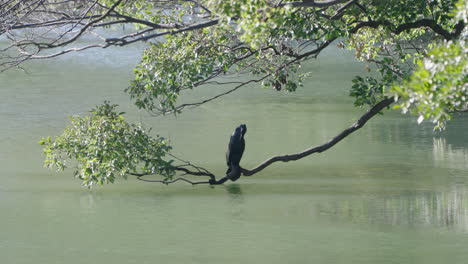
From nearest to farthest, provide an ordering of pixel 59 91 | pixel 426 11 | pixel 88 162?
1. pixel 426 11
2. pixel 88 162
3. pixel 59 91

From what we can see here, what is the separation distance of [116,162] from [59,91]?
19005 mm

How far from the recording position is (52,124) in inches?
822

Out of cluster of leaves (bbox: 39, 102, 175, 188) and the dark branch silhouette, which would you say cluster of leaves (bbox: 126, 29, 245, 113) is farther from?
the dark branch silhouette

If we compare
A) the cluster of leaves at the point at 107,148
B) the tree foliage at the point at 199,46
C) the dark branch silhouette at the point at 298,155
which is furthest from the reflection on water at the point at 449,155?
the cluster of leaves at the point at 107,148

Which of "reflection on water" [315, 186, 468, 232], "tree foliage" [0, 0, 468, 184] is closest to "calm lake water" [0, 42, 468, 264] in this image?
"reflection on water" [315, 186, 468, 232]

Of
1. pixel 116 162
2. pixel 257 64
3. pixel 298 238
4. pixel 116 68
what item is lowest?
pixel 298 238

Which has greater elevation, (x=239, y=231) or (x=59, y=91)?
(x=59, y=91)

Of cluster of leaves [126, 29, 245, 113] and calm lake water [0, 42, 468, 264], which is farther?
cluster of leaves [126, 29, 245, 113]

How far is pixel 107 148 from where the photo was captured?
34.0ft

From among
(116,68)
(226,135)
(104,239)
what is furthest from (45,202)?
(116,68)

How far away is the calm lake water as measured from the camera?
7.81 m

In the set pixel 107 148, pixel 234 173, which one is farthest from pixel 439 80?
pixel 234 173

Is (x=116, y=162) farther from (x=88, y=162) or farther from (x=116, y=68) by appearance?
(x=116, y=68)

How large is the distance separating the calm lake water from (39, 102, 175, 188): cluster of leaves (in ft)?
0.95
